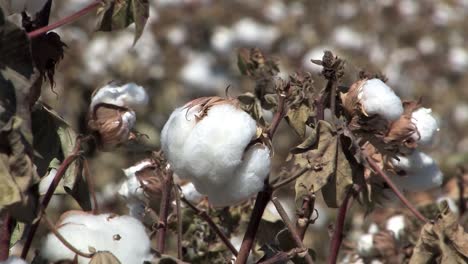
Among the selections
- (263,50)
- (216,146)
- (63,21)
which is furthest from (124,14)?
(263,50)

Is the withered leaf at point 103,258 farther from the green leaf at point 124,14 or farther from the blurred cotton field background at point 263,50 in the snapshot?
the blurred cotton field background at point 263,50

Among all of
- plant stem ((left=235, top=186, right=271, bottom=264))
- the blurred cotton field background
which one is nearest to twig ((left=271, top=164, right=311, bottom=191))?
plant stem ((left=235, top=186, right=271, bottom=264))

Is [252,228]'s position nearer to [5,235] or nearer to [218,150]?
[218,150]

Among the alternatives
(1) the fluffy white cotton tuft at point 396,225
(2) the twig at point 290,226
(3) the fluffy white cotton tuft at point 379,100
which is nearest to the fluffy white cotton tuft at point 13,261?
(2) the twig at point 290,226

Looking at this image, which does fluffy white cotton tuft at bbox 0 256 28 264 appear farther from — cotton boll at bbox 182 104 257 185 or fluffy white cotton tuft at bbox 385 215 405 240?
fluffy white cotton tuft at bbox 385 215 405 240

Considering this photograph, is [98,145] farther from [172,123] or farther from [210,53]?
[210,53]
